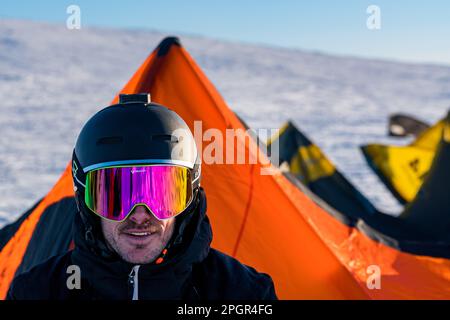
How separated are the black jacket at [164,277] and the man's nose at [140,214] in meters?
0.09

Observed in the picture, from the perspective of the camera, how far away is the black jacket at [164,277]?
1.42 meters

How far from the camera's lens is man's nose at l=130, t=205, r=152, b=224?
1446 mm

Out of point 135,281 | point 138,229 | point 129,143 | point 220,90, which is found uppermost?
point 129,143

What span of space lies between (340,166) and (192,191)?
6.52 meters

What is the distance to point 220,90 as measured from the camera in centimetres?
1697

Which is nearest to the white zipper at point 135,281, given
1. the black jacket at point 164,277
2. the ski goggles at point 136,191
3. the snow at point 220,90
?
the black jacket at point 164,277

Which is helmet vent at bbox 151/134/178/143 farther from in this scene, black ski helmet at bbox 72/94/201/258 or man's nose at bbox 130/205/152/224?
man's nose at bbox 130/205/152/224

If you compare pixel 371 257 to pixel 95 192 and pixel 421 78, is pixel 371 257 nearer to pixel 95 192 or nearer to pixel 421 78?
pixel 95 192

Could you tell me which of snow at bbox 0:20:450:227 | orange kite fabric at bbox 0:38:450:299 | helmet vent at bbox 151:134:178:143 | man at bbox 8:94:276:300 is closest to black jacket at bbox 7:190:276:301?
man at bbox 8:94:276:300

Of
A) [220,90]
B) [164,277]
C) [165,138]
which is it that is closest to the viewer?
[164,277]

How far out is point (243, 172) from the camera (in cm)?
266

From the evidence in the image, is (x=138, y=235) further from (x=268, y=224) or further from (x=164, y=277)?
(x=268, y=224)

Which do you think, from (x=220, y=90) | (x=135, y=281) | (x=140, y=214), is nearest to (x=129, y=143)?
(x=140, y=214)

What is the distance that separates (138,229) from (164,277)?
122 millimetres
